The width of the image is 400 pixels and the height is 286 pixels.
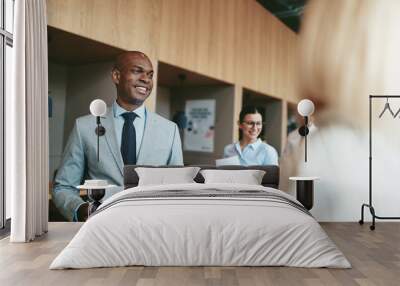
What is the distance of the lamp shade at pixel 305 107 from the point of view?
527 centimetres

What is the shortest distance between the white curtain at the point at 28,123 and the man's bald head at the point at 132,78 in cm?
84

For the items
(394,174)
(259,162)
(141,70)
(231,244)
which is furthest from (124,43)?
(394,174)

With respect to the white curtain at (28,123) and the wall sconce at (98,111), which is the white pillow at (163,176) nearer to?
the wall sconce at (98,111)

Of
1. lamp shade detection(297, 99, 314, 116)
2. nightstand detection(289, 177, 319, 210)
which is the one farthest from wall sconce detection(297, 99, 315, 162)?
nightstand detection(289, 177, 319, 210)

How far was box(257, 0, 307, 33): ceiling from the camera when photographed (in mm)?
5371

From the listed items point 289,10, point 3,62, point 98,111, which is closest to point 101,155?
point 98,111

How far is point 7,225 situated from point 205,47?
9.18 ft

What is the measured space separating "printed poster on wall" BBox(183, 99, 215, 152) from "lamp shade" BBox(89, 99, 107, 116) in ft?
2.99

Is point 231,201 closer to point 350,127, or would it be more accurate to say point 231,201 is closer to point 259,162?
point 259,162

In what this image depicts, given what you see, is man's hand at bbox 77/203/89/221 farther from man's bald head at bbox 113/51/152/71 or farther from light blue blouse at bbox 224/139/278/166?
light blue blouse at bbox 224/139/278/166

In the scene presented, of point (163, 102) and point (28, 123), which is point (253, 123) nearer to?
point (163, 102)

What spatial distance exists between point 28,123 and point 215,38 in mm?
2231

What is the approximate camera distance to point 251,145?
210 inches

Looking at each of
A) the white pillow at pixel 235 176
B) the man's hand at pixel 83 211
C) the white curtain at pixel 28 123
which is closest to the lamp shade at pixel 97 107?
the white curtain at pixel 28 123
